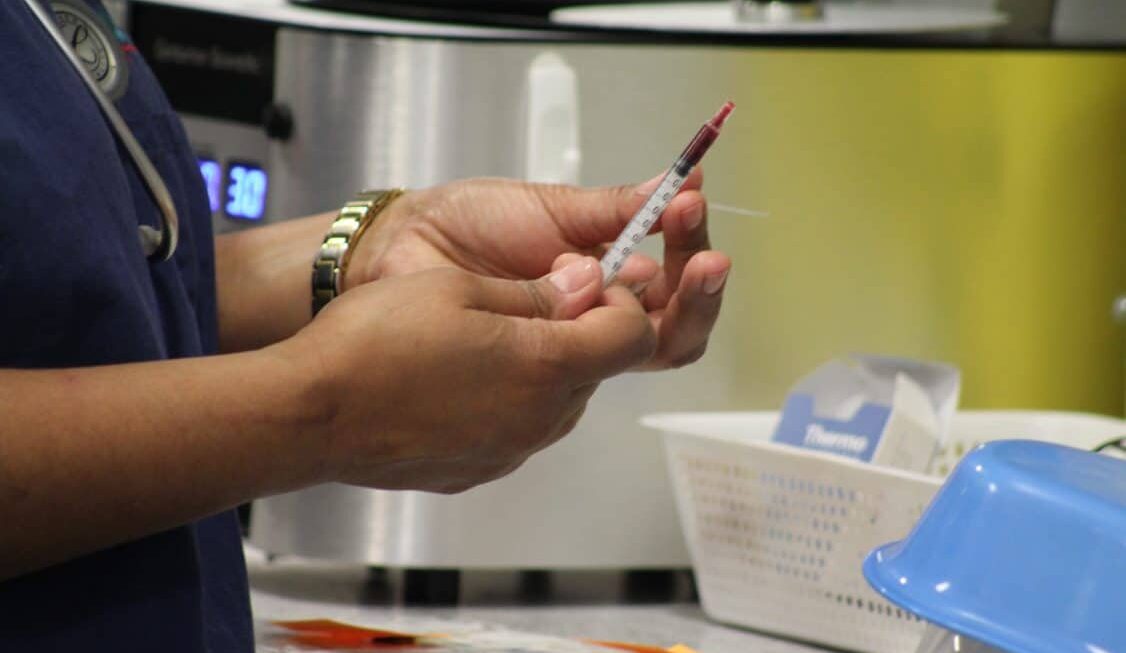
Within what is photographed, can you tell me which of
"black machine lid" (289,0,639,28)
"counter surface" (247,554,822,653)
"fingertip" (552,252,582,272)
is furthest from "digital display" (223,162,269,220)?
"fingertip" (552,252,582,272)

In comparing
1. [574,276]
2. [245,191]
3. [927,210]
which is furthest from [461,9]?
[574,276]

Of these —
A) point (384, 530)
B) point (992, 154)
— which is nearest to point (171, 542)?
point (384, 530)

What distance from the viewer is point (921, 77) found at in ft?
4.02

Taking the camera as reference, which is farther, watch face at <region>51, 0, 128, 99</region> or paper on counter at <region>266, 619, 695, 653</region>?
paper on counter at <region>266, 619, 695, 653</region>

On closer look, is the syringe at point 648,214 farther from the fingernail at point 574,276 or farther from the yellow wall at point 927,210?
the yellow wall at point 927,210

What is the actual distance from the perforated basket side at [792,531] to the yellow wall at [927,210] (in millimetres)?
102

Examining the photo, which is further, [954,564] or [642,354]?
[642,354]

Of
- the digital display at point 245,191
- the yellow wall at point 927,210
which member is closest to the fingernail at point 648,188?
the yellow wall at point 927,210

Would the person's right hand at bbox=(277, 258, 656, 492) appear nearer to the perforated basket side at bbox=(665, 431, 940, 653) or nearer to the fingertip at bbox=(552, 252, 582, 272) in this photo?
the fingertip at bbox=(552, 252, 582, 272)

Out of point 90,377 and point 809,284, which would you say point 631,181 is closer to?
point 809,284

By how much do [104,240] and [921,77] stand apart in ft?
2.41

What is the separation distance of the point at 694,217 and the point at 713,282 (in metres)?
0.05

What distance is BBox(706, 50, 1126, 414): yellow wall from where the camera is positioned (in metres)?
1.21

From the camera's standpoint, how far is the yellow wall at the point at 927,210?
3.99 ft
